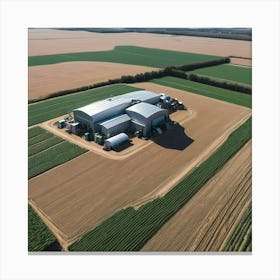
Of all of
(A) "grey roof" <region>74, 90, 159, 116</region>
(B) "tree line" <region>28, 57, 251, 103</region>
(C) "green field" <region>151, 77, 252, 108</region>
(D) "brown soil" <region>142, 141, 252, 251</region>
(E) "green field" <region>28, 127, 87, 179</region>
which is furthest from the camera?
(B) "tree line" <region>28, 57, 251, 103</region>

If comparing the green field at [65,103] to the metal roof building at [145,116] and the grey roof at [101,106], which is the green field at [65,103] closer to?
the grey roof at [101,106]

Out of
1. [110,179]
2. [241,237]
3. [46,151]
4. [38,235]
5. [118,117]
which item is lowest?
[241,237]

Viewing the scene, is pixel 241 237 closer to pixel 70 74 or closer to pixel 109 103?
pixel 109 103

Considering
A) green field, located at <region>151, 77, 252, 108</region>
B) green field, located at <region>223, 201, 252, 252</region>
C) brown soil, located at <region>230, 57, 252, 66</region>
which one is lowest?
green field, located at <region>223, 201, 252, 252</region>

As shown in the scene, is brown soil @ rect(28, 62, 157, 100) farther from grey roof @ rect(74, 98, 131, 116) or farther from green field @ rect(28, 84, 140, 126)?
grey roof @ rect(74, 98, 131, 116)

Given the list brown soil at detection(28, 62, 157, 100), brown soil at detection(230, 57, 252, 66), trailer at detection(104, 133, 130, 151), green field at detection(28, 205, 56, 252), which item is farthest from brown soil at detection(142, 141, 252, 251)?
brown soil at detection(230, 57, 252, 66)

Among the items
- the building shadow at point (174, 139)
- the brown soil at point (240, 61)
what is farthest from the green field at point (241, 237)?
the brown soil at point (240, 61)

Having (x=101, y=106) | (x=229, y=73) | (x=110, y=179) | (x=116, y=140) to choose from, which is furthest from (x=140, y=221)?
(x=229, y=73)

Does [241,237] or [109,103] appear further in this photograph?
[109,103]
